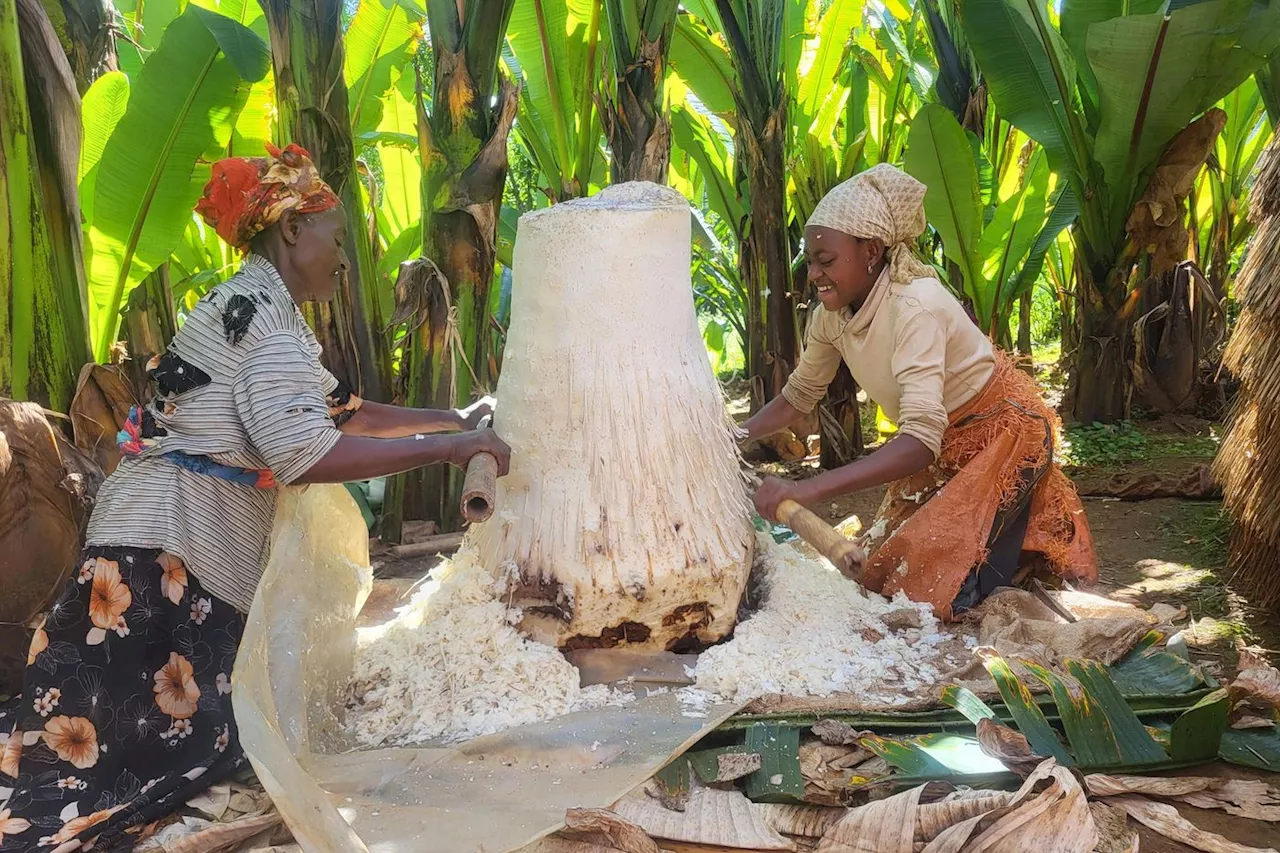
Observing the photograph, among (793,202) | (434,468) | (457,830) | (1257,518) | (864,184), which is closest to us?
(457,830)

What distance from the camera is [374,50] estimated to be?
4.08 meters

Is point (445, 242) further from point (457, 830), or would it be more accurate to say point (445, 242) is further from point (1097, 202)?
point (1097, 202)

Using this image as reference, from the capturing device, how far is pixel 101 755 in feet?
6.10

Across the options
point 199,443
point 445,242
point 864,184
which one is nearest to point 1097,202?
point 864,184

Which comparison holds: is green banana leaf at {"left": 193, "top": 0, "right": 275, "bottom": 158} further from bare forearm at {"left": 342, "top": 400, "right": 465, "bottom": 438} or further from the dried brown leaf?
the dried brown leaf

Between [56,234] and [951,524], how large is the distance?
264 cm

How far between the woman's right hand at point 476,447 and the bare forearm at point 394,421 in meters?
0.40

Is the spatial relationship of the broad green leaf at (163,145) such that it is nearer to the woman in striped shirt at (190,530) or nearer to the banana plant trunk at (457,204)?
the banana plant trunk at (457,204)

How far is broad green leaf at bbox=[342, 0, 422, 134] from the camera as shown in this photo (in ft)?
13.2

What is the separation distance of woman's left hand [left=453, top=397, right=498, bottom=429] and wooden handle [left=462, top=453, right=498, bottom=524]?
497 millimetres

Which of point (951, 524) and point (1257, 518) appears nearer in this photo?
point (951, 524)

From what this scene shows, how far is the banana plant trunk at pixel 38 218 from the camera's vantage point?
2.45m

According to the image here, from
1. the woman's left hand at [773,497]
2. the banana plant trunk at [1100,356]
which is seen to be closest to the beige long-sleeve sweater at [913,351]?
the woman's left hand at [773,497]

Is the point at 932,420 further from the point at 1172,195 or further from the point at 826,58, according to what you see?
the point at 826,58
